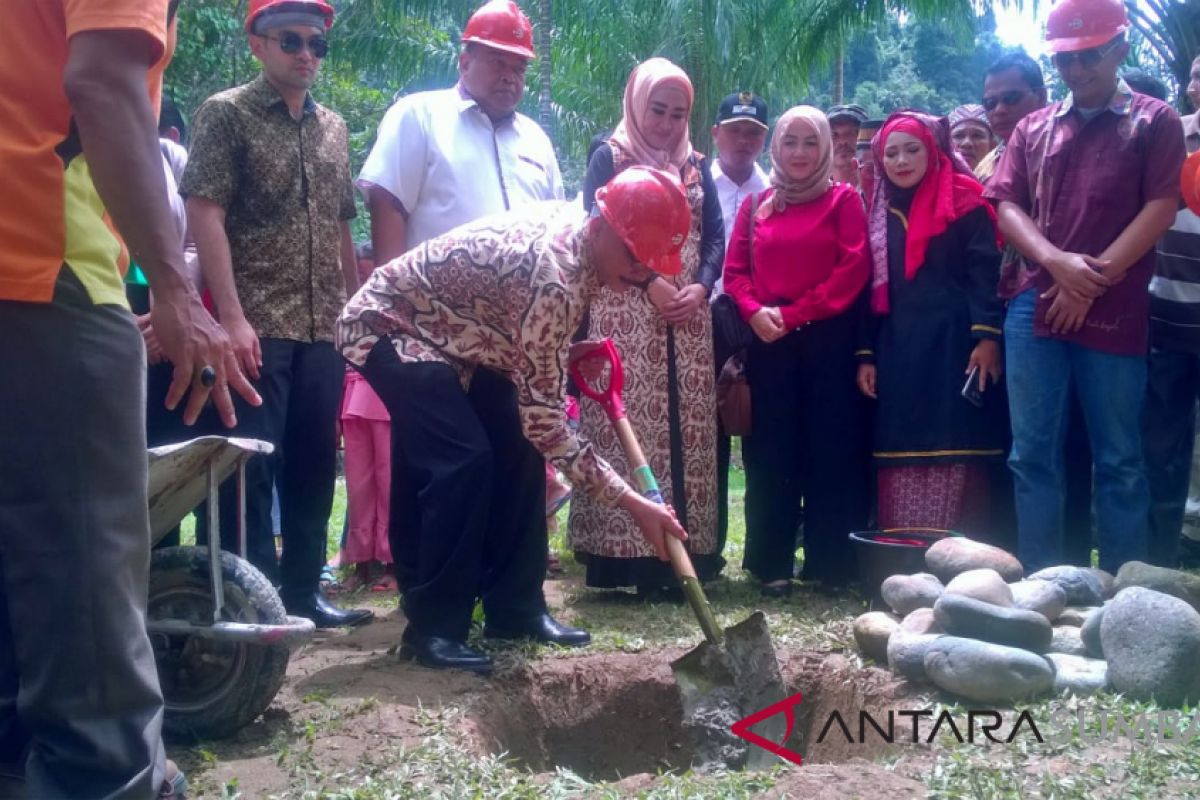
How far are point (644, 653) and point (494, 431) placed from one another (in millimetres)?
921

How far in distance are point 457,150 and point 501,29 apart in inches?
19.4

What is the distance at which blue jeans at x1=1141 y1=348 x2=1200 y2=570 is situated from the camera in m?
5.02

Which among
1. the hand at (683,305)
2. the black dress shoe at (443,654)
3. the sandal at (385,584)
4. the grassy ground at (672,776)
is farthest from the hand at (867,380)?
the sandal at (385,584)

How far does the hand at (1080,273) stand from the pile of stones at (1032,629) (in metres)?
0.99

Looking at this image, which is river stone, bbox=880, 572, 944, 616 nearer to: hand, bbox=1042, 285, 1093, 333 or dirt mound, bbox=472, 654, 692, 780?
dirt mound, bbox=472, 654, 692, 780

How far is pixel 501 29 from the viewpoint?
472 cm

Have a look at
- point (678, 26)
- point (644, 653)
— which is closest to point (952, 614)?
point (644, 653)

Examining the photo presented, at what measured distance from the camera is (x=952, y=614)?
12.2 feet

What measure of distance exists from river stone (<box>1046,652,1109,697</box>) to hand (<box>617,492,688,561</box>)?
3.80ft

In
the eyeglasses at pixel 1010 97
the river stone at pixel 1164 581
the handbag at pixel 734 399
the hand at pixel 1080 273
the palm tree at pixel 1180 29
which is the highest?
the palm tree at pixel 1180 29

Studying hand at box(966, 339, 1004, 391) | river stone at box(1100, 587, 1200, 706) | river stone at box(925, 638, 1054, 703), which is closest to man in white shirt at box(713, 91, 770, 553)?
hand at box(966, 339, 1004, 391)

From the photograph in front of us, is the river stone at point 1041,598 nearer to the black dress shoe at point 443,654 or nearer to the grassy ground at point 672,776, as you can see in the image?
the grassy ground at point 672,776

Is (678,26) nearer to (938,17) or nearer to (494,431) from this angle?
(938,17)

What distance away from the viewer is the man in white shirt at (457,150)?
4.76m
